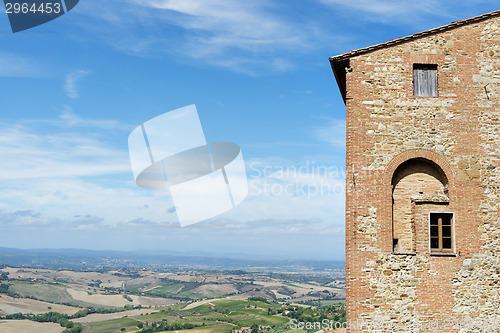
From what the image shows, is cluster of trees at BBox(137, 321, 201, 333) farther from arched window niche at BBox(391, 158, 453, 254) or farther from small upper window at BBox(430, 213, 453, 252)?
small upper window at BBox(430, 213, 453, 252)

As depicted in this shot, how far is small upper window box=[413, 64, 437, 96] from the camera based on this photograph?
600 inches

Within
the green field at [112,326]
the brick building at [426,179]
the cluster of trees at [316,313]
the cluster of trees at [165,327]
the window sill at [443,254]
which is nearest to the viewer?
the brick building at [426,179]

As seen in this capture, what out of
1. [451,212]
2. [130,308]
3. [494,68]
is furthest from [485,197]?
[130,308]

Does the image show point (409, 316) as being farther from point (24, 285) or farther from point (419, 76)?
point (24, 285)

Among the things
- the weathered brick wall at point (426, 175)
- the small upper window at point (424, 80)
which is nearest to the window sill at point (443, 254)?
the weathered brick wall at point (426, 175)

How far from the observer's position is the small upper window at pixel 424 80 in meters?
15.2

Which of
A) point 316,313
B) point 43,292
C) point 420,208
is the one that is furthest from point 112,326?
point 420,208

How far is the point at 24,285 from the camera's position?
160 metres

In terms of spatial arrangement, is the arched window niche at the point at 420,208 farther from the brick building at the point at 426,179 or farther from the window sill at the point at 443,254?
the window sill at the point at 443,254

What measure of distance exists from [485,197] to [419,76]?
15.5 feet

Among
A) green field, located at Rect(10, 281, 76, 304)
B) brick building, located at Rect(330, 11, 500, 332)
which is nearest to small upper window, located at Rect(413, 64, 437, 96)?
brick building, located at Rect(330, 11, 500, 332)

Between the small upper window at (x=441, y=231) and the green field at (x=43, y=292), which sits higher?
the small upper window at (x=441, y=231)

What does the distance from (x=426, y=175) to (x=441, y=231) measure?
1967 millimetres

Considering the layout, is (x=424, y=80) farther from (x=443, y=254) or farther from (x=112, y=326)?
(x=112, y=326)
